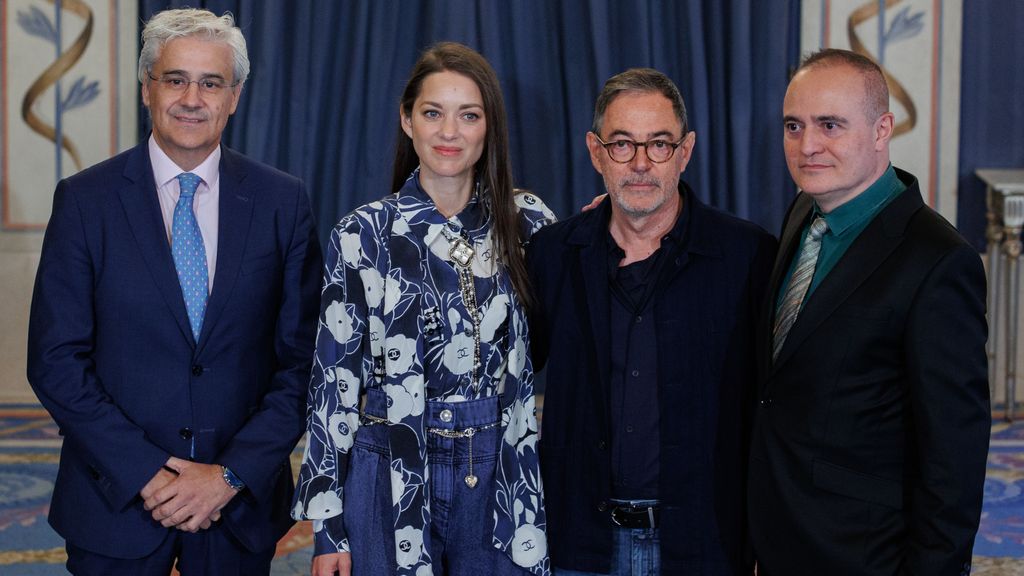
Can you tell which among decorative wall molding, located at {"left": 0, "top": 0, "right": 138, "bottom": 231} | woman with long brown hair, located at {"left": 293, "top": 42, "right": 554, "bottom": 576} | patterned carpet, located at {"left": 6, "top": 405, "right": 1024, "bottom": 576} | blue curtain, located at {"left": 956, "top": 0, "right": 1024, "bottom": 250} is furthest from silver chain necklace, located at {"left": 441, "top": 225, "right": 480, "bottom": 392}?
blue curtain, located at {"left": 956, "top": 0, "right": 1024, "bottom": 250}

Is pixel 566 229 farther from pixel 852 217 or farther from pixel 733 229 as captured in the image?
pixel 852 217

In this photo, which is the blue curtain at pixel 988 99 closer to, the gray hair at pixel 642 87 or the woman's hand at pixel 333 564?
the gray hair at pixel 642 87

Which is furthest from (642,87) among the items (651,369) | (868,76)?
(651,369)

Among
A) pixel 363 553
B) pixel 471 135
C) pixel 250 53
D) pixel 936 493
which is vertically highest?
pixel 250 53

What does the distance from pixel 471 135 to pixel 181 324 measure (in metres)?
0.66

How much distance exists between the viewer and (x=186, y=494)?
2066 mm

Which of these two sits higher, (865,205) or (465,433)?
(865,205)

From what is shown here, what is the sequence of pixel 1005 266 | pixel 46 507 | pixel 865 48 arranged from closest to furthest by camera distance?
pixel 46 507 → pixel 1005 266 → pixel 865 48

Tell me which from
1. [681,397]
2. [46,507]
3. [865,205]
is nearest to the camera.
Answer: [865,205]

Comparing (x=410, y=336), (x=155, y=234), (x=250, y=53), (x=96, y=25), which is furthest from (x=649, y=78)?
(x=96, y=25)

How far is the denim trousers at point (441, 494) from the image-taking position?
204cm

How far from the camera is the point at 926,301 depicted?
1696mm

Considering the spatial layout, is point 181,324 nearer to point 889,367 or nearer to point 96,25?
point 889,367

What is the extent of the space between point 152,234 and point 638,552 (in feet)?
3.60
